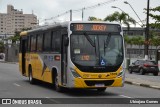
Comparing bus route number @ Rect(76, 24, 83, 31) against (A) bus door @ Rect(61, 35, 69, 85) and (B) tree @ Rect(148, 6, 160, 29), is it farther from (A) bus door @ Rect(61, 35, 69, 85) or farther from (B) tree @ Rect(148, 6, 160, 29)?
(B) tree @ Rect(148, 6, 160, 29)

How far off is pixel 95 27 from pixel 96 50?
1.00m

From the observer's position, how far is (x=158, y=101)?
16.0 meters

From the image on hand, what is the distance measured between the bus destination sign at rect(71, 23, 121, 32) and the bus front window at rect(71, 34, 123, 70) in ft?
0.91

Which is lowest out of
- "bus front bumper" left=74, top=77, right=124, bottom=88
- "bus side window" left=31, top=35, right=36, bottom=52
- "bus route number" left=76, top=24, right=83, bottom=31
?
"bus front bumper" left=74, top=77, right=124, bottom=88

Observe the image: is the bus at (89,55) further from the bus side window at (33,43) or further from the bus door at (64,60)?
the bus side window at (33,43)

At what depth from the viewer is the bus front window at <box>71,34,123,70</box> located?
17.7m

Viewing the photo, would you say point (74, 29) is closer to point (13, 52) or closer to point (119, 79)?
point (119, 79)

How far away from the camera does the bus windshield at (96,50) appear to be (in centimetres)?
1772

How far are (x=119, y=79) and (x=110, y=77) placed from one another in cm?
42

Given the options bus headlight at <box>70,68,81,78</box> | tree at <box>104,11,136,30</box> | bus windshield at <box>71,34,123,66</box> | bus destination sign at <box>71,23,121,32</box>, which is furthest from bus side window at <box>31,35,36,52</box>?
tree at <box>104,11,136,30</box>

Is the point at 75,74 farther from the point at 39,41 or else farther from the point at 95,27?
the point at 39,41

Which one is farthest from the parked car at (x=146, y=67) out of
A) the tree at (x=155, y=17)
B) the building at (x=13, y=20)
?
the building at (x=13, y=20)

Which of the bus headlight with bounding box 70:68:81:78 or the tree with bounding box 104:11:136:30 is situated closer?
the bus headlight with bounding box 70:68:81:78

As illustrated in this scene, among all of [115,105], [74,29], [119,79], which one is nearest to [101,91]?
[119,79]
